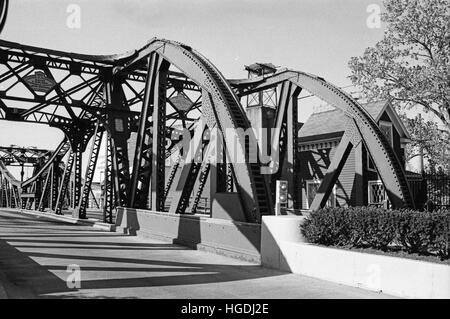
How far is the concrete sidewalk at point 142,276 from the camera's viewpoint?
750cm

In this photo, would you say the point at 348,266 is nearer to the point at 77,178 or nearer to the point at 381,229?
the point at 381,229

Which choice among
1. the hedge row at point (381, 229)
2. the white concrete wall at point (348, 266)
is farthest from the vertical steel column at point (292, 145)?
the hedge row at point (381, 229)

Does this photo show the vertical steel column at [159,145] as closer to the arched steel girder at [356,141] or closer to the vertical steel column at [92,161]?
the arched steel girder at [356,141]

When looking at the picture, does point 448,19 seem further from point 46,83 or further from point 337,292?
point 46,83

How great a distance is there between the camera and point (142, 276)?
8.93 meters

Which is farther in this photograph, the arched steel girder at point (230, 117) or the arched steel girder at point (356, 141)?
the arched steel girder at point (356, 141)

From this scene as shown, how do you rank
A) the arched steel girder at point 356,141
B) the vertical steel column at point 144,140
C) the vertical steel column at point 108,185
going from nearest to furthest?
the arched steel girder at point 356,141
the vertical steel column at point 144,140
the vertical steel column at point 108,185

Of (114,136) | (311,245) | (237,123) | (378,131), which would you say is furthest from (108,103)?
(311,245)

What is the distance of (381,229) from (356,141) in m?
5.80

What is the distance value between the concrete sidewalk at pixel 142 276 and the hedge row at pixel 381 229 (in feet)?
3.86

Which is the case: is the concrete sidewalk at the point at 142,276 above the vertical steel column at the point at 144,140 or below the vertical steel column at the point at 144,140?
below

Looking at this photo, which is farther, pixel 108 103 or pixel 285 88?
pixel 108 103
